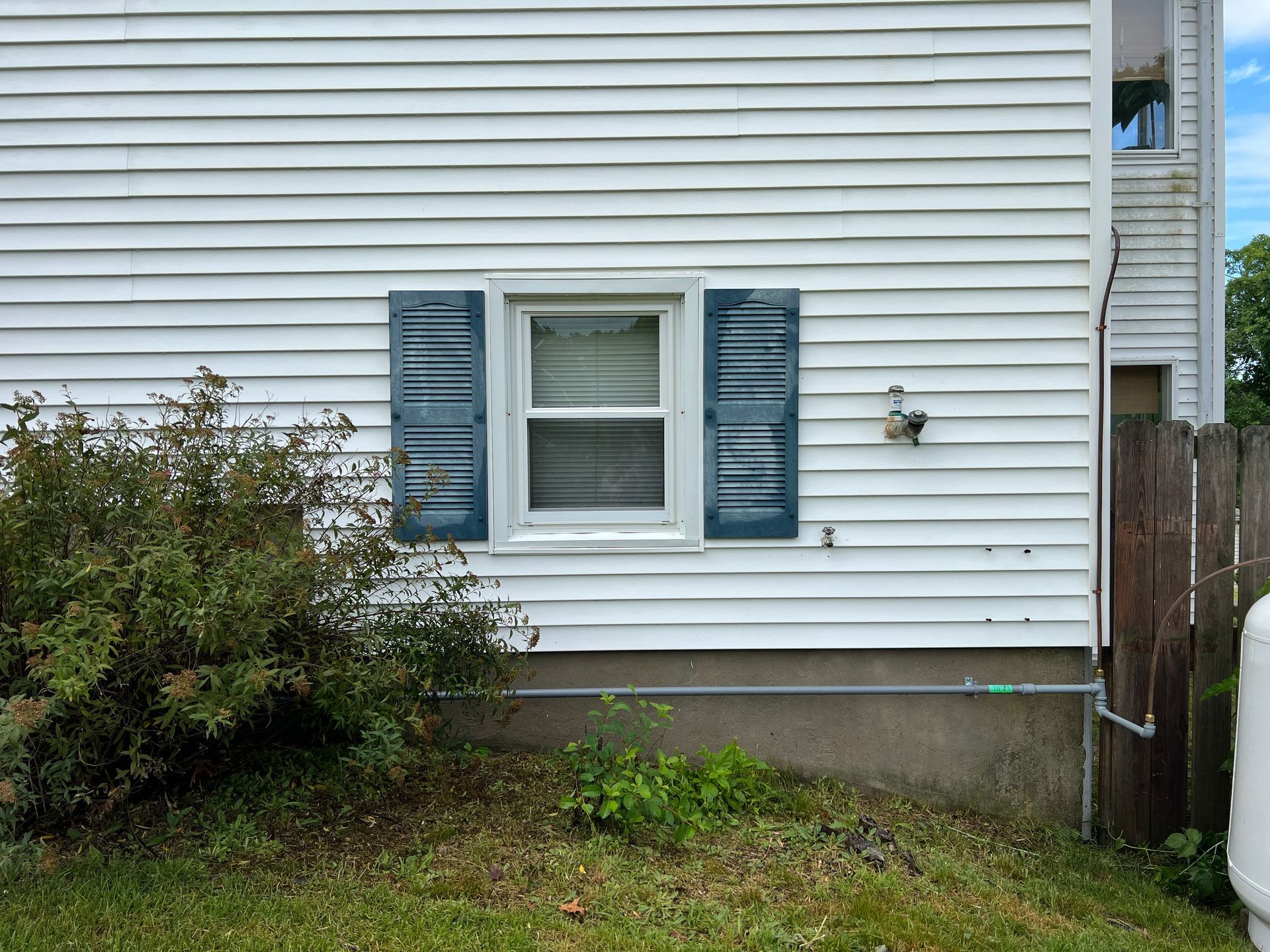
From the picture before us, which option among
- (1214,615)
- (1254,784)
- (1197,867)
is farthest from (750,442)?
(1197,867)

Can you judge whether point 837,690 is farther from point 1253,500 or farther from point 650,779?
point 1253,500

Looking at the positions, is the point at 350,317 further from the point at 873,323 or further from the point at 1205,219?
the point at 1205,219

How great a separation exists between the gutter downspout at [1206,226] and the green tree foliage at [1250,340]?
23.8 meters

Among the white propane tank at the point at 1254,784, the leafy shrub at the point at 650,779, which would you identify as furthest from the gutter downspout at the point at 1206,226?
the leafy shrub at the point at 650,779

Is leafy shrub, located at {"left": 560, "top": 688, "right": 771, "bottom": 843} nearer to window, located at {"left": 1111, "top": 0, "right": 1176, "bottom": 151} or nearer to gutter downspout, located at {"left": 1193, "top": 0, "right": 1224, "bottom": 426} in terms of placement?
gutter downspout, located at {"left": 1193, "top": 0, "right": 1224, "bottom": 426}

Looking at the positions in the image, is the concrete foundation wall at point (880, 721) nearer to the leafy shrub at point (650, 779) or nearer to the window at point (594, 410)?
the leafy shrub at point (650, 779)

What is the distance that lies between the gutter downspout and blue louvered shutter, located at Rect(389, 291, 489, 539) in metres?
5.39

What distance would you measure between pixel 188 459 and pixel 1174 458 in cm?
414

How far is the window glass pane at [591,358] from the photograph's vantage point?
4234 millimetres

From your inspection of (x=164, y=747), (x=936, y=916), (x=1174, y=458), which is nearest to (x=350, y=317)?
(x=164, y=747)

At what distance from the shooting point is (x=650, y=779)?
147 inches

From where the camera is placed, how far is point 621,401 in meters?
4.25

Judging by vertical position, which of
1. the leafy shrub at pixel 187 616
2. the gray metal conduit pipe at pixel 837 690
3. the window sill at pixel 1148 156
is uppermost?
the window sill at pixel 1148 156

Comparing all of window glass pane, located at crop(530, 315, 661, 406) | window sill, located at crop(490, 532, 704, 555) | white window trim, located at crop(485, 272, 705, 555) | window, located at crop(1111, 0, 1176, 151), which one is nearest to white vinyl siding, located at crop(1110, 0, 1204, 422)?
window, located at crop(1111, 0, 1176, 151)
